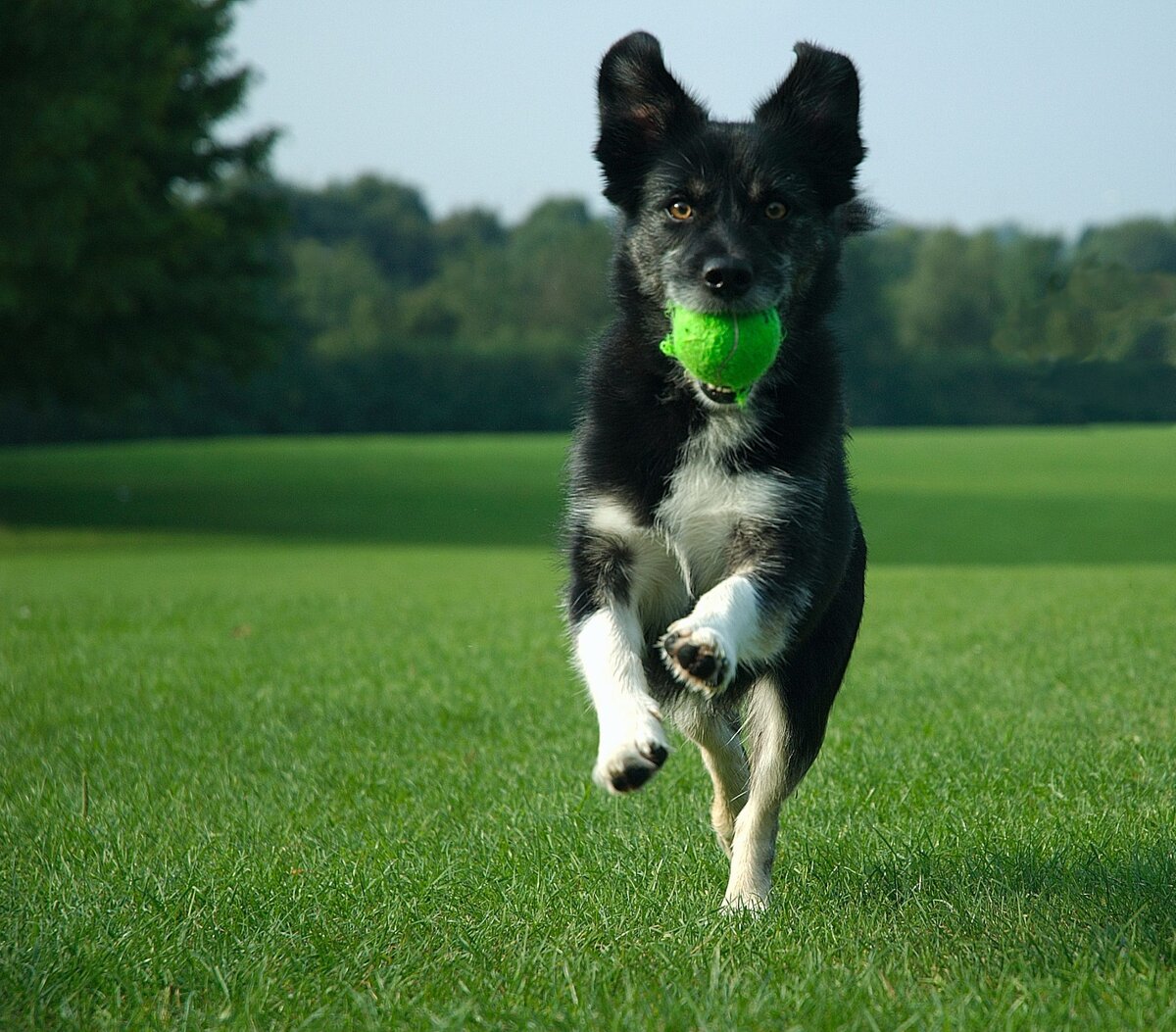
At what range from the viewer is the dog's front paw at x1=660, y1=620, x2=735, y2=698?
328 cm

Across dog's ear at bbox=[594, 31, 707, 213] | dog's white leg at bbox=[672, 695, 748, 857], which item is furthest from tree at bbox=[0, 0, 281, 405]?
dog's white leg at bbox=[672, 695, 748, 857]

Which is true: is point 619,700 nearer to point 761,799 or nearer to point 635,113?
point 761,799

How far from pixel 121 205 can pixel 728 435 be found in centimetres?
2339

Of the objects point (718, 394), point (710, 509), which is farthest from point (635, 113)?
point (710, 509)

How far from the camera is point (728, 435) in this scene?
4004mm

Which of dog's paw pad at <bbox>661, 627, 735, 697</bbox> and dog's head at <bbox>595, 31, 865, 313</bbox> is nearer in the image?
dog's paw pad at <bbox>661, 627, 735, 697</bbox>

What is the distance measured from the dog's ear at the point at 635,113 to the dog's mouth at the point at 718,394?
2.37 ft

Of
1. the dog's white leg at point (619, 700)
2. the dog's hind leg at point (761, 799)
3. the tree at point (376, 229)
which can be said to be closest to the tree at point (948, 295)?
the tree at point (376, 229)

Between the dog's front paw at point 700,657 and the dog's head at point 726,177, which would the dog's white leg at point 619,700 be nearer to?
the dog's front paw at point 700,657

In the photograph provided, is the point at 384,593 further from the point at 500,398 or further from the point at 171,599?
the point at 500,398

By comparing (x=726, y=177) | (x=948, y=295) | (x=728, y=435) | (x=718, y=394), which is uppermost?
(x=726, y=177)

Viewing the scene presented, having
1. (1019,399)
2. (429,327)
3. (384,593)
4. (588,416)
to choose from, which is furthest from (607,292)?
(429,327)

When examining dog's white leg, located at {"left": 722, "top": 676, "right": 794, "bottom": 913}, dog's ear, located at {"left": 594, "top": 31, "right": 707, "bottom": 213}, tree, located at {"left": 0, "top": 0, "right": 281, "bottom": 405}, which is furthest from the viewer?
tree, located at {"left": 0, "top": 0, "right": 281, "bottom": 405}

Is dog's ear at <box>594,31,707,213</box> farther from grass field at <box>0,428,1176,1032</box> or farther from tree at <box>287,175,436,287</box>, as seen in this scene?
tree at <box>287,175,436,287</box>
